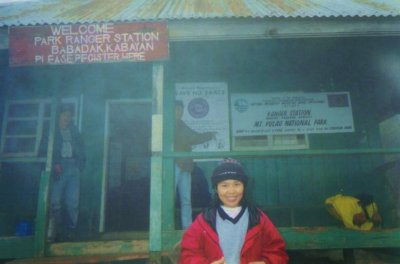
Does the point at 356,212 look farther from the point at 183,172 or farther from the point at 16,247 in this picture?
the point at 16,247

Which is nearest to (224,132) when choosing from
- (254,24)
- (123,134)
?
(123,134)

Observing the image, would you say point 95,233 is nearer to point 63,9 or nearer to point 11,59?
point 11,59

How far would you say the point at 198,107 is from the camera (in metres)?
6.54

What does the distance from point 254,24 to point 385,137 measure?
33.1 feet

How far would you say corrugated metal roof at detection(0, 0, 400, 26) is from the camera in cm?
425

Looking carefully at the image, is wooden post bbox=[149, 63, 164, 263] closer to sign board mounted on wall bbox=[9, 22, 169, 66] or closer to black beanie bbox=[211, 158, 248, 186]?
sign board mounted on wall bbox=[9, 22, 169, 66]

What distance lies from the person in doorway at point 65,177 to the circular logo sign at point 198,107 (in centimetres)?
215

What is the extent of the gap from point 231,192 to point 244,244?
Result: 40 cm

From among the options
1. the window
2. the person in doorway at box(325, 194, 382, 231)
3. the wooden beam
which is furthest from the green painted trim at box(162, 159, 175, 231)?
the window

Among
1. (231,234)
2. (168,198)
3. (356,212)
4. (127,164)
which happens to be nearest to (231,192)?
(231,234)

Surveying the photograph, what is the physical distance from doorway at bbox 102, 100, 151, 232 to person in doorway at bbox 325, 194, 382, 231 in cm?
356

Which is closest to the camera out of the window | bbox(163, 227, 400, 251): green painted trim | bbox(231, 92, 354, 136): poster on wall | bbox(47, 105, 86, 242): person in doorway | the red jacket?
the red jacket

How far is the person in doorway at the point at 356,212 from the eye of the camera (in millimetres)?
4070

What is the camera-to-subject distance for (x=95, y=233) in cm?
608
